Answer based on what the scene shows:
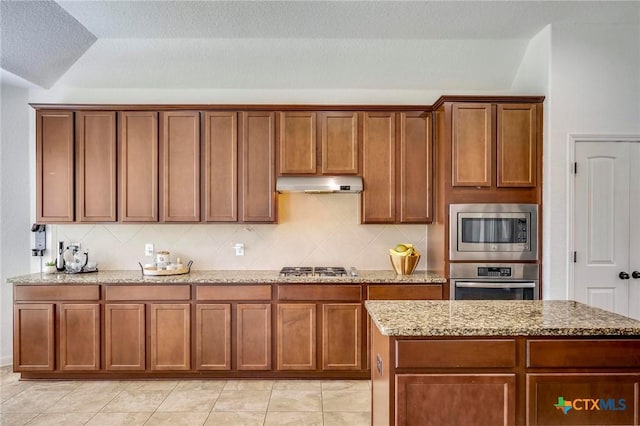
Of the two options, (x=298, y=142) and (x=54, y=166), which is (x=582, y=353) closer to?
(x=298, y=142)

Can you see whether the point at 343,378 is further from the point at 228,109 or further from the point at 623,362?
the point at 228,109

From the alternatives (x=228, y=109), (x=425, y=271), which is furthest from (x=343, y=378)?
(x=228, y=109)

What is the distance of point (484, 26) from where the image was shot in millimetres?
3520

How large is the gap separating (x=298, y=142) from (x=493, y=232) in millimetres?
1950

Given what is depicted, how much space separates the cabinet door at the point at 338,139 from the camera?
388cm

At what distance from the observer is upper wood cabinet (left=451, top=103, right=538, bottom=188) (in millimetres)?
3527

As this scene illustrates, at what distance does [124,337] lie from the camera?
11.8 ft

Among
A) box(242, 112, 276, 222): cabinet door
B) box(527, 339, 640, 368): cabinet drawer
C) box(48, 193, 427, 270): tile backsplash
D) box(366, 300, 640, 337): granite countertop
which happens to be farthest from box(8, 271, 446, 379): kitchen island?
box(527, 339, 640, 368): cabinet drawer

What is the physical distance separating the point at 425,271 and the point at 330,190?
4.27ft

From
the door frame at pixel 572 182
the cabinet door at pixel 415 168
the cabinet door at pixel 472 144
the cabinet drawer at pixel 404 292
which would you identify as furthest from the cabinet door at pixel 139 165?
the door frame at pixel 572 182

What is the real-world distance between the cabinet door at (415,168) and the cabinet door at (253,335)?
62.4 inches

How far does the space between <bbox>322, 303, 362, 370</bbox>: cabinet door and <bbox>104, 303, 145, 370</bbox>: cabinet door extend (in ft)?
5.36

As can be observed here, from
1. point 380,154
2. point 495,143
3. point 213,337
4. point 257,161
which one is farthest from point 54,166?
point 495,143

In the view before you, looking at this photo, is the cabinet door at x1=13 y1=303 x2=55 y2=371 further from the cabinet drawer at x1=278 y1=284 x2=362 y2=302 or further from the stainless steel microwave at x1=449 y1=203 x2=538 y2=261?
the stainless steel microwave at x1=449 y1=203 x2=538 y2=261
